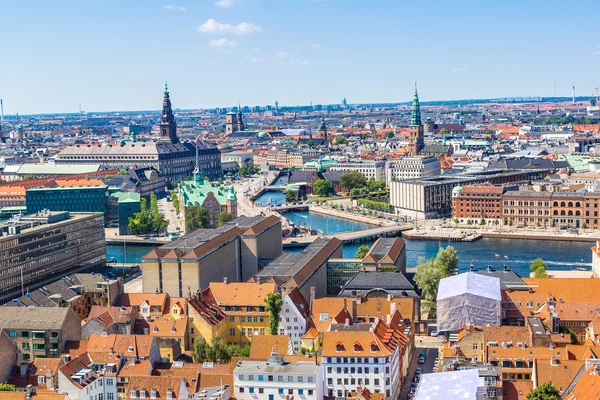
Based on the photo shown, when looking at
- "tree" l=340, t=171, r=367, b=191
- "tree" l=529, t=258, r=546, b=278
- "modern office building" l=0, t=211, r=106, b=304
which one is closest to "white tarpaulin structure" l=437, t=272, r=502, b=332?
"tree" l=529, t=258, r=546, b=278

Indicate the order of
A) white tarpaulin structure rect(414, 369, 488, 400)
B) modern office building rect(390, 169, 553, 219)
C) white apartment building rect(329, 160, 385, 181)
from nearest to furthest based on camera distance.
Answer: white tarpaulin structure rect(414, 369, 488, 400) → modern office building rect(390, 169, 553, 219) → white apartment building rect(329, 160, 385, 181)

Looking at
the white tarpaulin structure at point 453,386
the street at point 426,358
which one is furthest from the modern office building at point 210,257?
the white tarpaulin structure at point 453,386

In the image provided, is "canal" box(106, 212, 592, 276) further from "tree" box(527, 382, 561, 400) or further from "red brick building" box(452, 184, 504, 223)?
"tree" box(527, 382, 561, 400)

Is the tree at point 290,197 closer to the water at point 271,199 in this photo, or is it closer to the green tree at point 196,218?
the water at point 271,199

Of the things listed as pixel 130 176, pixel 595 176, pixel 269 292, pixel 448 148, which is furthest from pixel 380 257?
pixel 448 148

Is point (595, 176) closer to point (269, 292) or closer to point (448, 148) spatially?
point (448, 148)

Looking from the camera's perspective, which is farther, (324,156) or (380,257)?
(324,156)

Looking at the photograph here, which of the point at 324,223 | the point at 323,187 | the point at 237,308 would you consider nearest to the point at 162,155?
the point at 323,187
